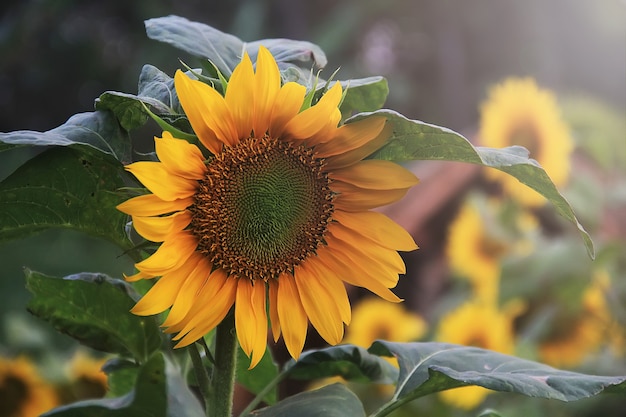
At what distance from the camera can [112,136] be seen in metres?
0.40

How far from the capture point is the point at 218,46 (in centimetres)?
47

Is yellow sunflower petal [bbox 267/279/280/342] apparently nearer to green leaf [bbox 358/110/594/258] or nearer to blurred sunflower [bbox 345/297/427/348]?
green leaf [bbox 358/110/594/258]

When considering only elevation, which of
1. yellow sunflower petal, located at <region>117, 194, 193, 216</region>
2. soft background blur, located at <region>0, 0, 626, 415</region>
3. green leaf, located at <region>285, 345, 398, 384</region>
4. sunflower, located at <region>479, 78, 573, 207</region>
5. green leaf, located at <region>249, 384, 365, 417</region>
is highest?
yellow sunflower petal, located at <region>117, 194, 193, 216</region>

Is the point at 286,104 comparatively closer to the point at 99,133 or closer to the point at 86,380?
the point at 99,133

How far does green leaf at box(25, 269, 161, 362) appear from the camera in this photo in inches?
17.6

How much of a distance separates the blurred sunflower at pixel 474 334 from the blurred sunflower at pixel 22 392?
497 millimetres

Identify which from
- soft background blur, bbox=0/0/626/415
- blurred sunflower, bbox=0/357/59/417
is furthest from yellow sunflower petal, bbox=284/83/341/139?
soft background blur, bbox=0/0/626/415

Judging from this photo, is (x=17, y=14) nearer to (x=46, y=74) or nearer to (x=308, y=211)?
(x=46, y=74)

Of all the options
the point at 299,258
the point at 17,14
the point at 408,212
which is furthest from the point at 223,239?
the point at 17,14

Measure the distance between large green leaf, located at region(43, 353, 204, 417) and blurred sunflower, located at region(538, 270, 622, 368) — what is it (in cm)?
85

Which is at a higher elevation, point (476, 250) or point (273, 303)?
point (273, 303)

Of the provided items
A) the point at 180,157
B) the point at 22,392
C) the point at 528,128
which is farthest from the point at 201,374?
the point at 528,128

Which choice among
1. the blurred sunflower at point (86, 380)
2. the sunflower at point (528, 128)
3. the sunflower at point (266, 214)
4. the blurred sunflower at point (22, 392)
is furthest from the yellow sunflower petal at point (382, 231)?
the sunflower at point (528, 128)

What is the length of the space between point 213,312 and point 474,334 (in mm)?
735
